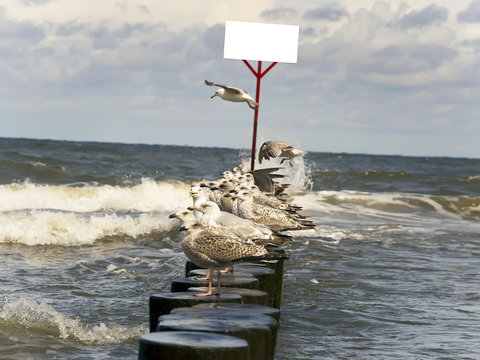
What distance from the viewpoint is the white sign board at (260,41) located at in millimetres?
7691

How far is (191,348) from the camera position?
322cm

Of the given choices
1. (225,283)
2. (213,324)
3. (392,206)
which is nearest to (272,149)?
(225,283)

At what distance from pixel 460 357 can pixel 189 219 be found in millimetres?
2528

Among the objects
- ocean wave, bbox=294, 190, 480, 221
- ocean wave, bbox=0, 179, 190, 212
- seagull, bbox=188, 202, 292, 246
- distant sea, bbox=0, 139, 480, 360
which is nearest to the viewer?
seagull, bbox=188, 202, 292, 246

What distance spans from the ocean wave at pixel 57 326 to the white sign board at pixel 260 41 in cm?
309

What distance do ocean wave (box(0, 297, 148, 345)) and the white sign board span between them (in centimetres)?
309

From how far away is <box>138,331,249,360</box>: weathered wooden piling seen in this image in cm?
322

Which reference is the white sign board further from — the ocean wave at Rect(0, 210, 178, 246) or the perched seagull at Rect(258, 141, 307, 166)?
the ocean wave at Rect(0, 210, 178, 246)

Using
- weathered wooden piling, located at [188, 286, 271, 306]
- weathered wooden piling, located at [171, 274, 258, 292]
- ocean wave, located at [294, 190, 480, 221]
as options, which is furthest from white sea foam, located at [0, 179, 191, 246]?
weathered wooden piling, located at [188, 286, 271, 306]

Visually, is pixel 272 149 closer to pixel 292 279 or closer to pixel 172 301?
pixel 292 279

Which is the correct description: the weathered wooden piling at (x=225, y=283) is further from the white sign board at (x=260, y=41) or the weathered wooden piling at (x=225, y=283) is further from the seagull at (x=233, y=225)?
the white sign board at (x=260, y=41)

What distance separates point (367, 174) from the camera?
1452 inches

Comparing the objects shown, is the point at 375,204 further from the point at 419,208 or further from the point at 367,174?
the point at 367,174

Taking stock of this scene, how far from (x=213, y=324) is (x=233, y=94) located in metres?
4.71
